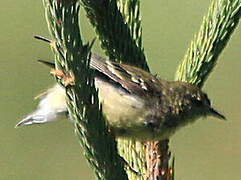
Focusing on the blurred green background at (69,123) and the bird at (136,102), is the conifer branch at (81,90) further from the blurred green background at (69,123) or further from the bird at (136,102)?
the blurred green background at (69,123)

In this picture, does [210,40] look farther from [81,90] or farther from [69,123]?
[69,123]

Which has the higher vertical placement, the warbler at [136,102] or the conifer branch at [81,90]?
the warbler at [136,102]

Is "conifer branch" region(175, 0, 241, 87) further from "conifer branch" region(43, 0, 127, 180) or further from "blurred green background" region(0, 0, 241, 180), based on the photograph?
"blurred green background" region(0, 0, 241, 180)

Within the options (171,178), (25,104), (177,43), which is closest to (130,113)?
(171,178)

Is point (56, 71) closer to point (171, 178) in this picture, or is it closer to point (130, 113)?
point (171, 178)

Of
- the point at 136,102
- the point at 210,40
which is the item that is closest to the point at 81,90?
the point at 210,40

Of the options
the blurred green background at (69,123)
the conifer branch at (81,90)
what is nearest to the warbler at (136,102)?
the conifer branch at (81,90)
